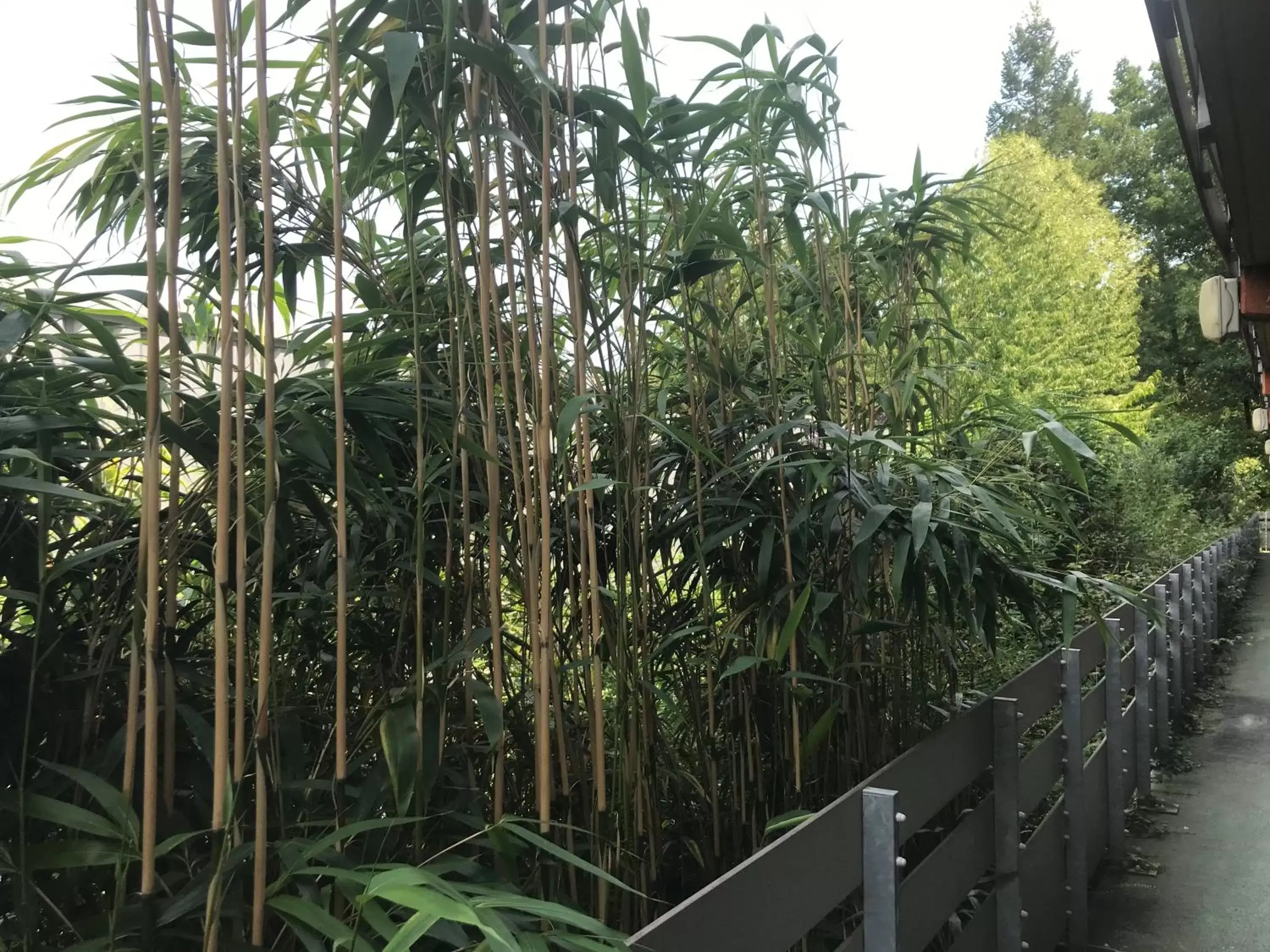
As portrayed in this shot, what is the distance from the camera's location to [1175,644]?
14.2 feet

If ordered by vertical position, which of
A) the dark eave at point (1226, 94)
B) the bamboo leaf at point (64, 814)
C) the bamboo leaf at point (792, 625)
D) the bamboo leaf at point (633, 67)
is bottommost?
the bamboo leaf at point (64, 814)

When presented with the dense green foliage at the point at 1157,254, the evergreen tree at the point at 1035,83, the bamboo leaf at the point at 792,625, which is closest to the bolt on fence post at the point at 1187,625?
the bamboo leaf at the point at 792,625

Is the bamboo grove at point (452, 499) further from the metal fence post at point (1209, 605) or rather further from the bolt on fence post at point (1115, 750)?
the metal fence post at point (1209, 605)

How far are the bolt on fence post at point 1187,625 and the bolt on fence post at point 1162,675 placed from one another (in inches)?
23.0

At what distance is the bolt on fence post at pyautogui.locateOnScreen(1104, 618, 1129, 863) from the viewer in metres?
2.81

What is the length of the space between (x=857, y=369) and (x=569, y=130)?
94 cm

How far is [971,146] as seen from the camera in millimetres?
13344

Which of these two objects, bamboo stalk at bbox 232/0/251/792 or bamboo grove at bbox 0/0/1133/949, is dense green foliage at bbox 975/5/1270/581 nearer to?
bamboo grove at bbox 0/0/1133/949

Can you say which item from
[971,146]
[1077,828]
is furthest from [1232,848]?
[971,146]

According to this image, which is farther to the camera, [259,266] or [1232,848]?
[1232,848]

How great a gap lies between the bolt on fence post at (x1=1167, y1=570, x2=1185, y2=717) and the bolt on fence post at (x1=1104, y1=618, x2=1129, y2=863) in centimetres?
132

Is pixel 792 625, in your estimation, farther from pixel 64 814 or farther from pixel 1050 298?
pixel 1050 298

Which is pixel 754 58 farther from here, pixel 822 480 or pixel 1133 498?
pixel 1133 498

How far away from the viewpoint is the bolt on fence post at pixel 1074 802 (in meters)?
2.30
